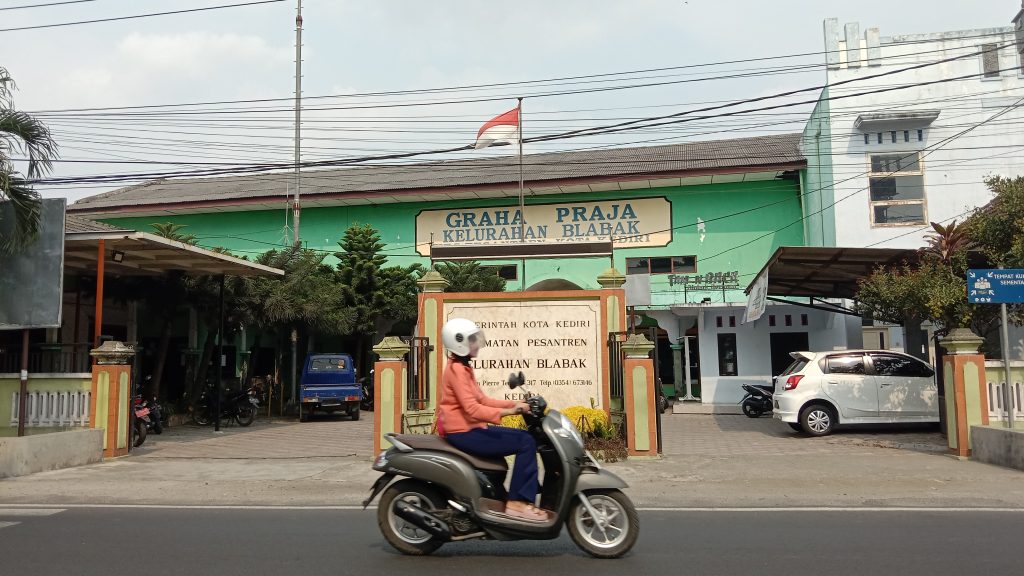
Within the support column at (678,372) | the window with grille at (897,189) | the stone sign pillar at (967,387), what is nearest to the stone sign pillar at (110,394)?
the stone sign pillar at (967,387)

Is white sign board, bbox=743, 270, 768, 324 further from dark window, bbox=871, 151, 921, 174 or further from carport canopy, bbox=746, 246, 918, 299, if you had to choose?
dark window, bbox=871, 151, 921, 174

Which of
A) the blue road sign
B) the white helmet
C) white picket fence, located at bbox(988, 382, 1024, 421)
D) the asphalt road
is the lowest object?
the asphalt road

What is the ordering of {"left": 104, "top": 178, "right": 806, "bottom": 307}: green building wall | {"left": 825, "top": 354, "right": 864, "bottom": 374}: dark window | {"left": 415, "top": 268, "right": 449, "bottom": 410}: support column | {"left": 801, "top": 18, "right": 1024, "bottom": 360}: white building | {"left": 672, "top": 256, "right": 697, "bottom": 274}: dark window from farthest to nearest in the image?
1. {"left": 672, "top": 256, "right": 697, "bottom": 274}: dark window
2. {"left": 104, "top": 178, "right": 806, "bottom": 307}: green building wall
3. {"left": 801, "top": 18, "right": 1024, "bottom": 360}: white building
4. {"left": 825, "top": 354, "right": 864, "bottom": 374}: dark window
5. {"left": 415, "top": 268, "right": 449, "bottom": 410}: support column

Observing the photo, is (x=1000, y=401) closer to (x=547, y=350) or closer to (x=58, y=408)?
(x=547, y=350)

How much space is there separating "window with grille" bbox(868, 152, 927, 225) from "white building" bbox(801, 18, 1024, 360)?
0.03m

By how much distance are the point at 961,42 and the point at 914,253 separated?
11.4 m

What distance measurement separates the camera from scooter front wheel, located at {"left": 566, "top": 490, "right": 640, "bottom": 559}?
18.7 feet

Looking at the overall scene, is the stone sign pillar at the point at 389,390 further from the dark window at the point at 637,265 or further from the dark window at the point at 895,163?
the dark window at the point at 895,163

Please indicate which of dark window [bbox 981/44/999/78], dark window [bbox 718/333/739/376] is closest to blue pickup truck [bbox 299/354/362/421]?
dark window [bbox 718/333/739/376]

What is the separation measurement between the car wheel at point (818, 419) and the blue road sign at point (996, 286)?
435 centimetres

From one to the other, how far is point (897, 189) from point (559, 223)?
10408 millimetres

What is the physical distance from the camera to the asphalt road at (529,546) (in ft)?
18.3

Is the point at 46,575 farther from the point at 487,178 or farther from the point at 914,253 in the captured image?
the point at 487,178

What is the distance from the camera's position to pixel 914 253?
14.4 meters
